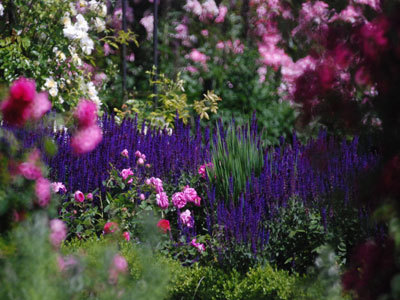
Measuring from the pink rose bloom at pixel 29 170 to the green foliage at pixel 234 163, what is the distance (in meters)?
1.54

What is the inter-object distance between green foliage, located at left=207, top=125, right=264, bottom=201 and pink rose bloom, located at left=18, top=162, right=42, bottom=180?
154cm

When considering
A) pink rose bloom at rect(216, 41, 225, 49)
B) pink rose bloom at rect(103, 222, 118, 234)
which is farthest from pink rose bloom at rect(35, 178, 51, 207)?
pink rose bloom at rect(216, 41, 225, 49)

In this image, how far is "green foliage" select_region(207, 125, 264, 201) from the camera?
12.0 ft

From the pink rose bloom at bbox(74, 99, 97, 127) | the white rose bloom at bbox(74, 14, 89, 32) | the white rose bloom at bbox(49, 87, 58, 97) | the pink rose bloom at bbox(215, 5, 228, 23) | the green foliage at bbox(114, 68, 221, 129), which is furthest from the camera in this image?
the pink rose bloom at bbox(215, 5, 228, 23)

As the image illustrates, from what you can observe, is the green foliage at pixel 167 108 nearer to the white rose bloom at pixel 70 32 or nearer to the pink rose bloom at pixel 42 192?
the white rose bloom at pixel 70 32

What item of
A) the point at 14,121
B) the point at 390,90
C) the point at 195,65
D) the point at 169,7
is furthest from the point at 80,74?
the point at 390,90

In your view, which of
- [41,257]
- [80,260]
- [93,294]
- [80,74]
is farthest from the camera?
[80,74]

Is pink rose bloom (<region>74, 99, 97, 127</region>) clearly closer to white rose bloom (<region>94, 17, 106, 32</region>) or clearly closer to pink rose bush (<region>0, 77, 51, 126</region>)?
pink rose bush (<region>0, 77, 51, 126</region>)

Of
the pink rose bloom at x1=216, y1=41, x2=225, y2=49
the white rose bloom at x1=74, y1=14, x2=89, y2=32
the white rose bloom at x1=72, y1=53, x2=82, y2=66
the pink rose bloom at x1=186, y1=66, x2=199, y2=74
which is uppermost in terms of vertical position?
the white rose bloom at x1=74, y1=14, x2=89, y2=32

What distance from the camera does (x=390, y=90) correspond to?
1.80m

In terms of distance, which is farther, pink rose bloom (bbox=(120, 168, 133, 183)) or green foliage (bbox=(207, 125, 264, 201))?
green foliage (bbox=(207, 125, 264, 201))

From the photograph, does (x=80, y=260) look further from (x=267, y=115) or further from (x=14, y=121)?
(x=267, y=115)

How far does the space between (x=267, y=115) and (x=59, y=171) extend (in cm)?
315

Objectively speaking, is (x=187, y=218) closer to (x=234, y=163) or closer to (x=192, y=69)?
(x=234, y=163)
